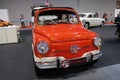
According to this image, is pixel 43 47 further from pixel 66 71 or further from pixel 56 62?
pixel 66 71

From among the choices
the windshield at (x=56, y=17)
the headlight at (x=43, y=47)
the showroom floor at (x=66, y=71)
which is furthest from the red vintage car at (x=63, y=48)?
the windshield at (x=56, y=17)

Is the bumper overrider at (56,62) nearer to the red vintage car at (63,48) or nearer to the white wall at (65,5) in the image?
the red vintage car at (63,48)

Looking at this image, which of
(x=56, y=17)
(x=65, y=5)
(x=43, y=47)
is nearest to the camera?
(x=43, y=47)

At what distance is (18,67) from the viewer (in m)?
4.54

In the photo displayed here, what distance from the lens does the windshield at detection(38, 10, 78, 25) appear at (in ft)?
14.8

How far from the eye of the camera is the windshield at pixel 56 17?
14.8 feet

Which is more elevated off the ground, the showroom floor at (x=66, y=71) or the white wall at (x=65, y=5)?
the white wall at (x=65, y=5)

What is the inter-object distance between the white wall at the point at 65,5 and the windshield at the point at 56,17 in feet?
41.5

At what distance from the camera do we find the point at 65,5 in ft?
57.6

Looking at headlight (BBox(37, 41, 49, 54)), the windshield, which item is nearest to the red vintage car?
headlight (BBox(37, 41, 49, 54))

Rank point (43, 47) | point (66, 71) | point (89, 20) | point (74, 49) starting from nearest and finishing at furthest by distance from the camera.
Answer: point (43, 47), point (74, 49), point (66, 71), point (89, 20)

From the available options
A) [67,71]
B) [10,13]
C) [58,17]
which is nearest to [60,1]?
[10,13]

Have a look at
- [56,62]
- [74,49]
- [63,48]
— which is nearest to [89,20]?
[74,49]

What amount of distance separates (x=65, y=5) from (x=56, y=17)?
43.9 feet
